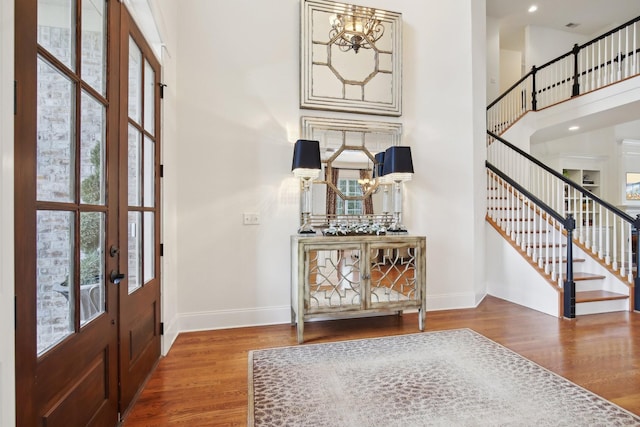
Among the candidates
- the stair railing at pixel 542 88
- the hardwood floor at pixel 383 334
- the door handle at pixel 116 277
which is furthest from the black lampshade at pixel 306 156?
the stair railing at pixel 542 88

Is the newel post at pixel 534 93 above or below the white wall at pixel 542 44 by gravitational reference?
below

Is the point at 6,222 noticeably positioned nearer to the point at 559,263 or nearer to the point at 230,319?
the point at 230,319

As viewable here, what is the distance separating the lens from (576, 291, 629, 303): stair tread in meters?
3.53

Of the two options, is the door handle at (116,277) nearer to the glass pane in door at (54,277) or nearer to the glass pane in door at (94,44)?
the glass pane in door at (54,277)

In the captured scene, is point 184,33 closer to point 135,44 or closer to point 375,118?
point 135,44

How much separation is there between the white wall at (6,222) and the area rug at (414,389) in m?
1.14

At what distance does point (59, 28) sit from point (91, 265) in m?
0.97

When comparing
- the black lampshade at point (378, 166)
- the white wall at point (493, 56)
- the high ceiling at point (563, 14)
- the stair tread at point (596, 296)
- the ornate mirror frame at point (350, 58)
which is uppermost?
the high ceiling at point (563, 14)

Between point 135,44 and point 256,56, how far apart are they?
55.0 inches

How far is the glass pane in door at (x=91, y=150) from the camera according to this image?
139 cm

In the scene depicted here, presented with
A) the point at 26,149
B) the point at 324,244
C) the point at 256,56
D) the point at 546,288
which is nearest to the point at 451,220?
the point at 546,288

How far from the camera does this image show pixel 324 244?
2.80m

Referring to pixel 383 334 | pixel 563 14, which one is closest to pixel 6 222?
pixel 383 334

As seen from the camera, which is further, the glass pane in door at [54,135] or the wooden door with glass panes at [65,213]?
the glass pane in door at [54,135]
